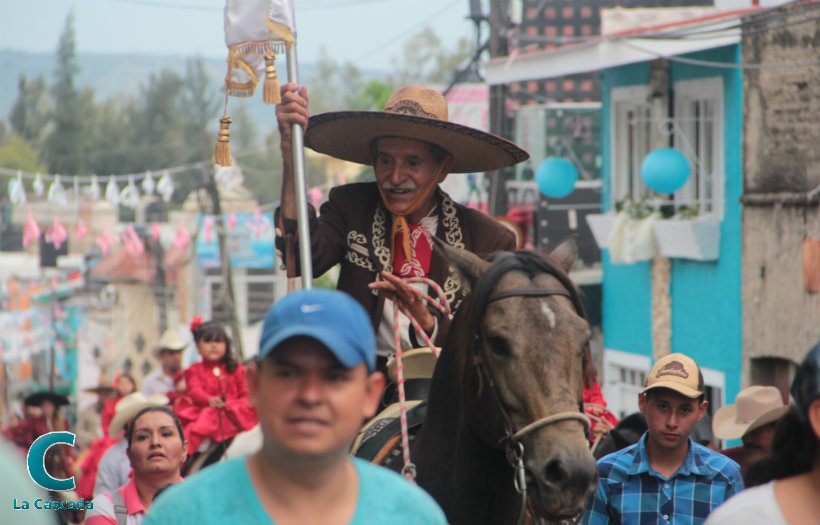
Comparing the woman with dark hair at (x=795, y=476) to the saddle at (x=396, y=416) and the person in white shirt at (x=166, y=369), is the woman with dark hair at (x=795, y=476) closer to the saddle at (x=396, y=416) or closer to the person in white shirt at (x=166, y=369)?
the saddle at (x=396, y=416)

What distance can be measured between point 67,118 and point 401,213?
63.9m

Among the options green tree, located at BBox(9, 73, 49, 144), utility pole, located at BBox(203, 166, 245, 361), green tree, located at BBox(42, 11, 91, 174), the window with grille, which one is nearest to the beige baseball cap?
the window with grille

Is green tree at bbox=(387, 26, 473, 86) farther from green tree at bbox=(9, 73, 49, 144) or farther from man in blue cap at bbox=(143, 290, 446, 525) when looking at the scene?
man in blue cap at bbox=(143, 290, 446, 525)

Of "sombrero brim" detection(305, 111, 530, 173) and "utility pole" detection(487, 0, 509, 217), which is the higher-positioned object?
"utility pole" detection(487, 0, 509, 217)

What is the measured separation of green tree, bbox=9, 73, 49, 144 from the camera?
216ft

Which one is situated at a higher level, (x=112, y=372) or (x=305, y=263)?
(x=305, y=263)

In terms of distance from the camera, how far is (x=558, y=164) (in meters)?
16.2

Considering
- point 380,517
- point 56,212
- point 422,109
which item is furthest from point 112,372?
point 380,517

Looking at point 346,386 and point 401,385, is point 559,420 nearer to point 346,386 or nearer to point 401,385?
point 401,385

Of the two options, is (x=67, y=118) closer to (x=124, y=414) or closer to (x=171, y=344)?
(x=171, y=344)

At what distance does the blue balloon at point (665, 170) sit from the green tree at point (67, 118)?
46.3m

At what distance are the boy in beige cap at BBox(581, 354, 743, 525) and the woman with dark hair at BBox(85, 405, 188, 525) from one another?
6.46 feet

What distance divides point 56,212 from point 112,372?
21.4 feet

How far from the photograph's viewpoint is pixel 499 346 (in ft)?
12.6
